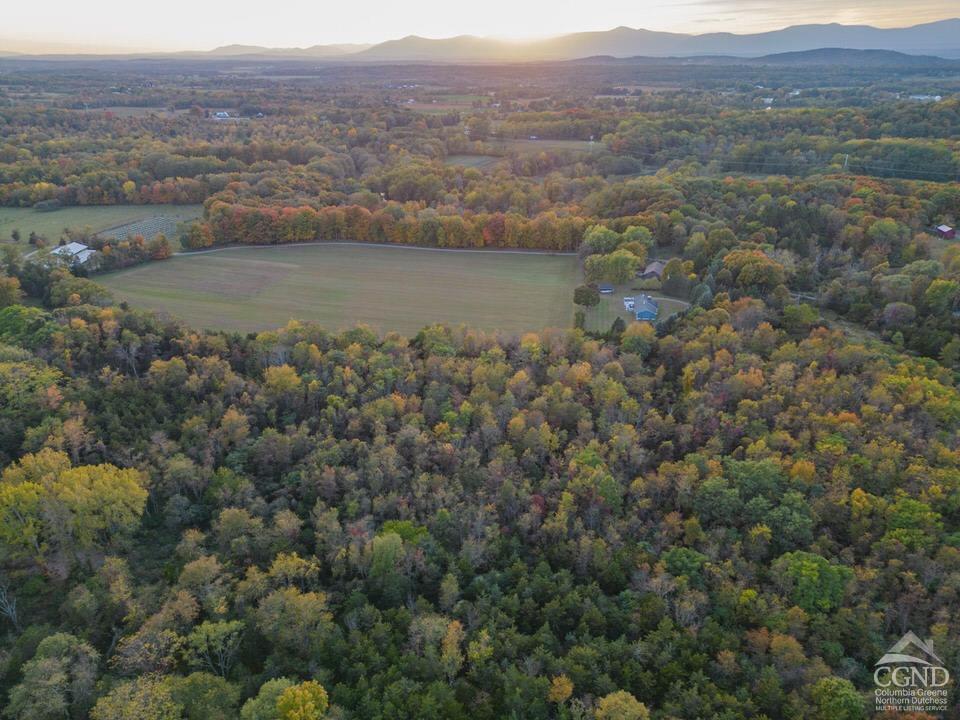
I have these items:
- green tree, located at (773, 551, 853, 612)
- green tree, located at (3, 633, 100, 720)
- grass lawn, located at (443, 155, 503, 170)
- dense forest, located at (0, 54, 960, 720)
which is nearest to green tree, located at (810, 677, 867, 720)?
dense forest, located at (0, 54, 960, 720)

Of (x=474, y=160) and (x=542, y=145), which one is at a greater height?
(x=542, y=145)

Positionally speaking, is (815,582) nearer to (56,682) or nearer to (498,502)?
(498,502)

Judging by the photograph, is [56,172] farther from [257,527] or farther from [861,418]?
[861,418]

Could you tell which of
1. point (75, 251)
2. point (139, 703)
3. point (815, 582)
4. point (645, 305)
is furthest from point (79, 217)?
point (815, 582)

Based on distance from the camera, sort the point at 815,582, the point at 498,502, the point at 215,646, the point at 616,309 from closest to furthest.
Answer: the point at 215,646 → the point at 815,582 → the point at 498,502 → the point at 616,309

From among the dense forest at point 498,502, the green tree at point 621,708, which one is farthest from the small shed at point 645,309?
the green tree at point 621,708

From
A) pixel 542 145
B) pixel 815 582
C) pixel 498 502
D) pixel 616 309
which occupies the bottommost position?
pixel 815 582

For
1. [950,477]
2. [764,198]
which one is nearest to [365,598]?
[950,477]
